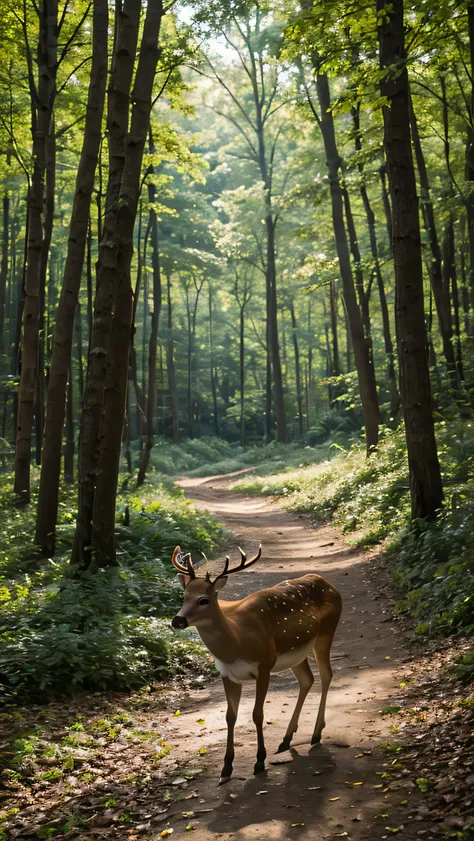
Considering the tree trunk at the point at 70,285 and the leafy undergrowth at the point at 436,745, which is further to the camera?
the tree trunk at the point at 70,285

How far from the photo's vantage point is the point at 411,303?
10.5 m

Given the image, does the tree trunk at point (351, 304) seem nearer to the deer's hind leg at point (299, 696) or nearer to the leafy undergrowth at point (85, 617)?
the leafy undergrowth at point (85, 617)

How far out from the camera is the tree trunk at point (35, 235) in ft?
42.5

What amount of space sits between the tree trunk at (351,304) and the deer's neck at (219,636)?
1488 centimetres

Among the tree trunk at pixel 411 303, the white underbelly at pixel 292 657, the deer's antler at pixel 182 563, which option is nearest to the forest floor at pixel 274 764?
the white underbelly at pixel 292 657

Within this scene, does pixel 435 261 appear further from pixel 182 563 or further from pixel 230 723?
pixel 230 723

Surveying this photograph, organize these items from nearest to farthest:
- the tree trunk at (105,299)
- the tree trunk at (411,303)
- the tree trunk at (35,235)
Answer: the tree trunk at (105,299) < the tree trunk at (411,303) < the tree trunk at (35,235)

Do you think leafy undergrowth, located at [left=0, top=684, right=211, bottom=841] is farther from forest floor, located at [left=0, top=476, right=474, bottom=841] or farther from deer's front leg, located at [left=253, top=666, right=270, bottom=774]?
deer's front leg, located at [left=253, top=666, right=270, bottom=774]

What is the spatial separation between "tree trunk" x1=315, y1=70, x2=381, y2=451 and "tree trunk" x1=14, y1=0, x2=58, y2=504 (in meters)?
8.25

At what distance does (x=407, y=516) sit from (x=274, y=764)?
7.21 meters

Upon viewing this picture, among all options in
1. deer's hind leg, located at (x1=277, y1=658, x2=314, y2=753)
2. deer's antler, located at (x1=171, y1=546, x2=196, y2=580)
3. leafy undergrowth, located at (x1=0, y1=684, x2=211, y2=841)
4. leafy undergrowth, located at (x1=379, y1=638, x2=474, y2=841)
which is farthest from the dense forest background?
deer's antler, located at (x1=171, y1=546, x2=196, y2=580)

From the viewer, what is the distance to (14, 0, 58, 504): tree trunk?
510 inches

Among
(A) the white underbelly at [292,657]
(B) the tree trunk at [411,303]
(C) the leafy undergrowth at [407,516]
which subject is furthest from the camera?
(B) the tree trunk at [411,303]

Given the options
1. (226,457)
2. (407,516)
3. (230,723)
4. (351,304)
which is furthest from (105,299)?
(226,457)
